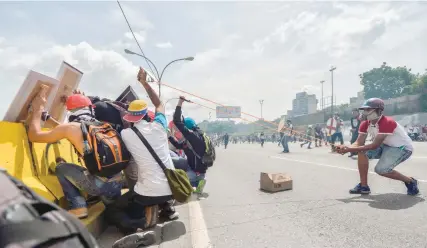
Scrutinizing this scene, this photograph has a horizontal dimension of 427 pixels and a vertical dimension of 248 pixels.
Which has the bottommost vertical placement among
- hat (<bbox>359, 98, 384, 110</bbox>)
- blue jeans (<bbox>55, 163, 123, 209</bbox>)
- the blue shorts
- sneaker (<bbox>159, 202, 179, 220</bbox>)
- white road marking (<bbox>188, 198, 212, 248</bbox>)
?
white road marking (<bbox>188, 198, 212, 248</bbox>)

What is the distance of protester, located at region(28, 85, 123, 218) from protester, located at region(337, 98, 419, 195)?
142 inches

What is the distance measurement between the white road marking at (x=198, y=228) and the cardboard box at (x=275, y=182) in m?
1.53

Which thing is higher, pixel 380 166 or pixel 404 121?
pixel 404 121

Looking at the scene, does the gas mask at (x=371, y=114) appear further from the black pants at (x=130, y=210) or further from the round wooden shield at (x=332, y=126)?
the round wooden shield at (x=332, y=126)

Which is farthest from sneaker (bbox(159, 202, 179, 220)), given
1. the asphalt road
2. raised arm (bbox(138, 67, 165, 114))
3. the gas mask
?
the gas mask

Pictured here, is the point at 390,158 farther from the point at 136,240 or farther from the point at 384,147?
the point at 136,240

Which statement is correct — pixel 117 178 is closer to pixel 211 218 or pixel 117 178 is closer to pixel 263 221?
pixel 211 218

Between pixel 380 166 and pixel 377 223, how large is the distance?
6.06ft

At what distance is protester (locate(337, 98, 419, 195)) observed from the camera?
5.32 m

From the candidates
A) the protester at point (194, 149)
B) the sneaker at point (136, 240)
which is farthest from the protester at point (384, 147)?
the sneaker at point (136, 240)

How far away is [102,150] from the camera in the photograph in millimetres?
3355

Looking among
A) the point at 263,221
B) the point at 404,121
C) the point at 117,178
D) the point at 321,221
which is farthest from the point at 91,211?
the point at 404,121

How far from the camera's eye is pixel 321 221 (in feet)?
13.3

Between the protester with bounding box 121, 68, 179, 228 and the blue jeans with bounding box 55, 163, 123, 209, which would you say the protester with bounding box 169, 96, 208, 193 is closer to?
the protester with bounding box 121, 68, 179, 228
